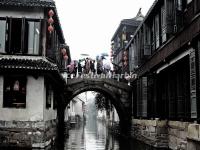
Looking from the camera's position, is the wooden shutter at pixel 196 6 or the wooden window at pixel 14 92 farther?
the wooden window at pixel 14 92

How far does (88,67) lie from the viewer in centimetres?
3106

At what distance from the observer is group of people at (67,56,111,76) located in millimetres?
30375

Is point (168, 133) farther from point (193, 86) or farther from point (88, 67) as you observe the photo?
point (88, 67)

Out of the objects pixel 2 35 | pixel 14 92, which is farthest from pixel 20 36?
pixel 14 92

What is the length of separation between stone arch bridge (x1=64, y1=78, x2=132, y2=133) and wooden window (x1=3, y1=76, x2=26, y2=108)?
32.7 ft

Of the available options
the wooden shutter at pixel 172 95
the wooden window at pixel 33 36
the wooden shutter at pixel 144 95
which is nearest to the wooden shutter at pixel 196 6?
the wooden shutter at pixel 172 95

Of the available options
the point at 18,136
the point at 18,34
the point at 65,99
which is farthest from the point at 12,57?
the point at 65,99

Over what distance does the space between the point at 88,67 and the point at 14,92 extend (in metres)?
12.3

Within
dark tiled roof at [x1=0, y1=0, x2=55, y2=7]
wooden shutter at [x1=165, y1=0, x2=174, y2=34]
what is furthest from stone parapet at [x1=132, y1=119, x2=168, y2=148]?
dark tiled roof at [x1=0, y1=0, x2=55, y2=7]

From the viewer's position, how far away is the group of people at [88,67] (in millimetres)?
30375

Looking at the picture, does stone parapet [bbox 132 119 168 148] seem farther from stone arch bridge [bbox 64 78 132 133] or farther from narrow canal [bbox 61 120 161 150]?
stone arch bridge [bbox 64 78 132 133]

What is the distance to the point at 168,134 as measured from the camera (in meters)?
20.3

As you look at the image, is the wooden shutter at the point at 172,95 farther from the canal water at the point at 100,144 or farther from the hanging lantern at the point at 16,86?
the hanging lantern at the point at 16,86

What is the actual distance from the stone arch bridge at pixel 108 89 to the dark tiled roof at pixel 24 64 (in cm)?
1019
